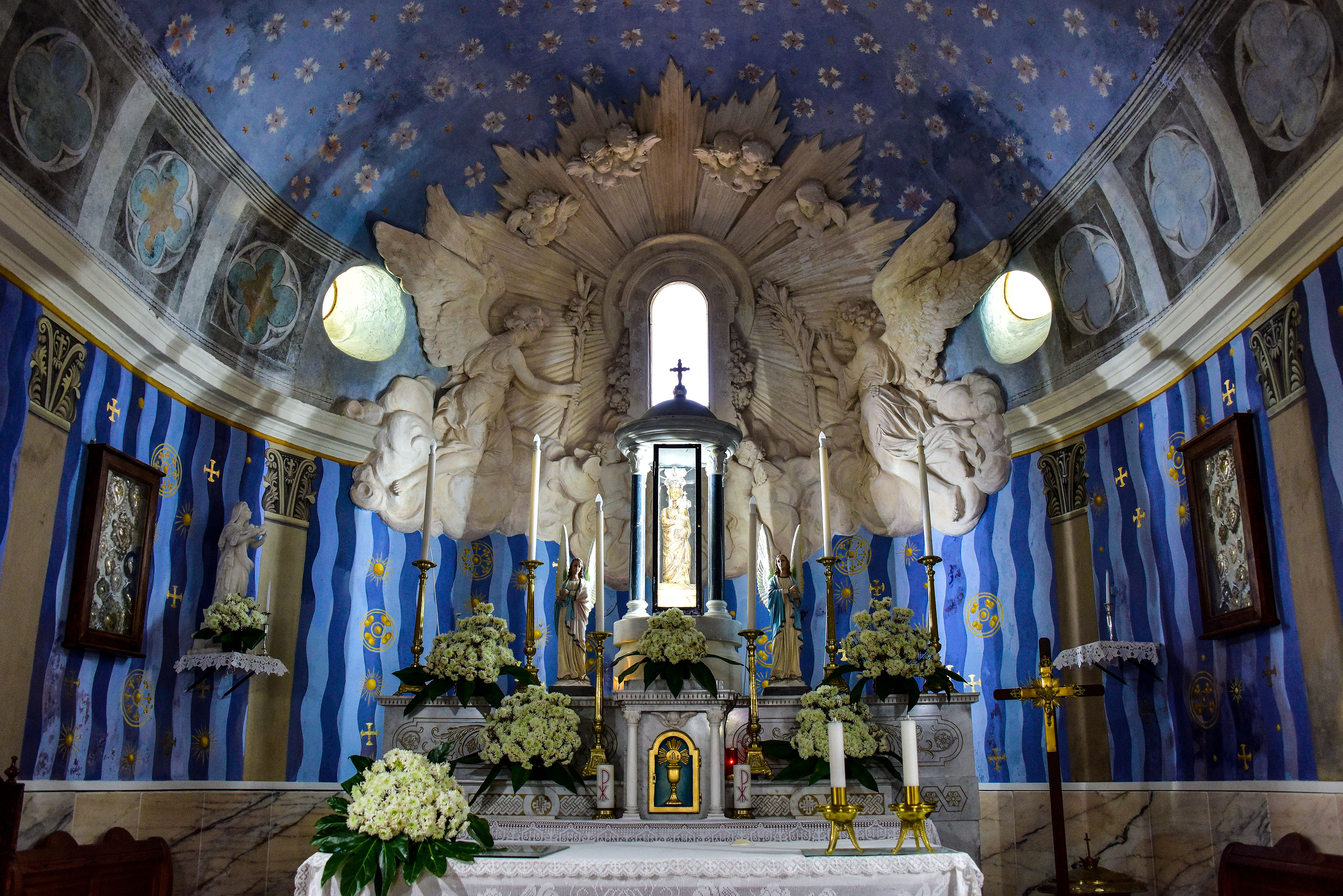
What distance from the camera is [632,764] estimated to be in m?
6.57

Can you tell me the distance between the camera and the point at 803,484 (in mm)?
12070

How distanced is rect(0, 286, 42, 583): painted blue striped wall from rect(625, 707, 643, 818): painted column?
4.32 m

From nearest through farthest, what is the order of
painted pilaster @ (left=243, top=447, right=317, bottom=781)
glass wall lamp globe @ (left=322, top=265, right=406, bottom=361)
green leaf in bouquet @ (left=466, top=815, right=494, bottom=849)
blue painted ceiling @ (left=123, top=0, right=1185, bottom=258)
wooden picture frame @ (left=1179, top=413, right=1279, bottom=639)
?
1. green leaf in bouquet @ (left=466, top=815, right=494, bottom=849)
2. wooden picture frame @ (left=1179, top=413, right=1279, bottom=639)
3. blue painted ceiling @ (left=123, top=0, right=1185, bottom=258)
4. painted pilaster @ (left=243, top=447, right=317, bottom=781)
5. glass wall lamp globe @ (left=322, top=265, right=406, bottom=361)

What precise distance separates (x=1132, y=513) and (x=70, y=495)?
870 cm

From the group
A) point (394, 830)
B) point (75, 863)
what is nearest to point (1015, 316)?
point (394, 830)

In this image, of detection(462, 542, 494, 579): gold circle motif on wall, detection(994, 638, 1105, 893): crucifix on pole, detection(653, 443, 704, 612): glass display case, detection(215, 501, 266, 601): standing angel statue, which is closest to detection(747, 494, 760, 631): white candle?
detection(653, 443, 704, 612): glass display case

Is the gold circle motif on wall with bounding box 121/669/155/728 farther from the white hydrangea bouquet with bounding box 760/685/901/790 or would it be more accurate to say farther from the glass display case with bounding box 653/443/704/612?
the white hydrangea bouquet with bounding box 760/685/901/790

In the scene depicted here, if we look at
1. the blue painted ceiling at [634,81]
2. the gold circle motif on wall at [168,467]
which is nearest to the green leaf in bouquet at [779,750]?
the gold circle motif on wall at [168,467]

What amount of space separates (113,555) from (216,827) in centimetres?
259

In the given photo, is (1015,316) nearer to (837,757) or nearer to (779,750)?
(779,750)

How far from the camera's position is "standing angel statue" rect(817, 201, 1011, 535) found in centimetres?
1134

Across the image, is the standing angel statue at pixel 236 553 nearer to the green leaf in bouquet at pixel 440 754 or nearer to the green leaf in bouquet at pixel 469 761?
the green leaf in bouquet at pixel 469 761

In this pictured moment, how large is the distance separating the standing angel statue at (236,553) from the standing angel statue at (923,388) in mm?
6282

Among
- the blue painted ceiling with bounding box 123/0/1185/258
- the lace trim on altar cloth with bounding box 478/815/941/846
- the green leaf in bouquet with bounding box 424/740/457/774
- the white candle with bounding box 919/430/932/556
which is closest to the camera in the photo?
the green leaf in bouquet with bounding box 424/740/457/774
